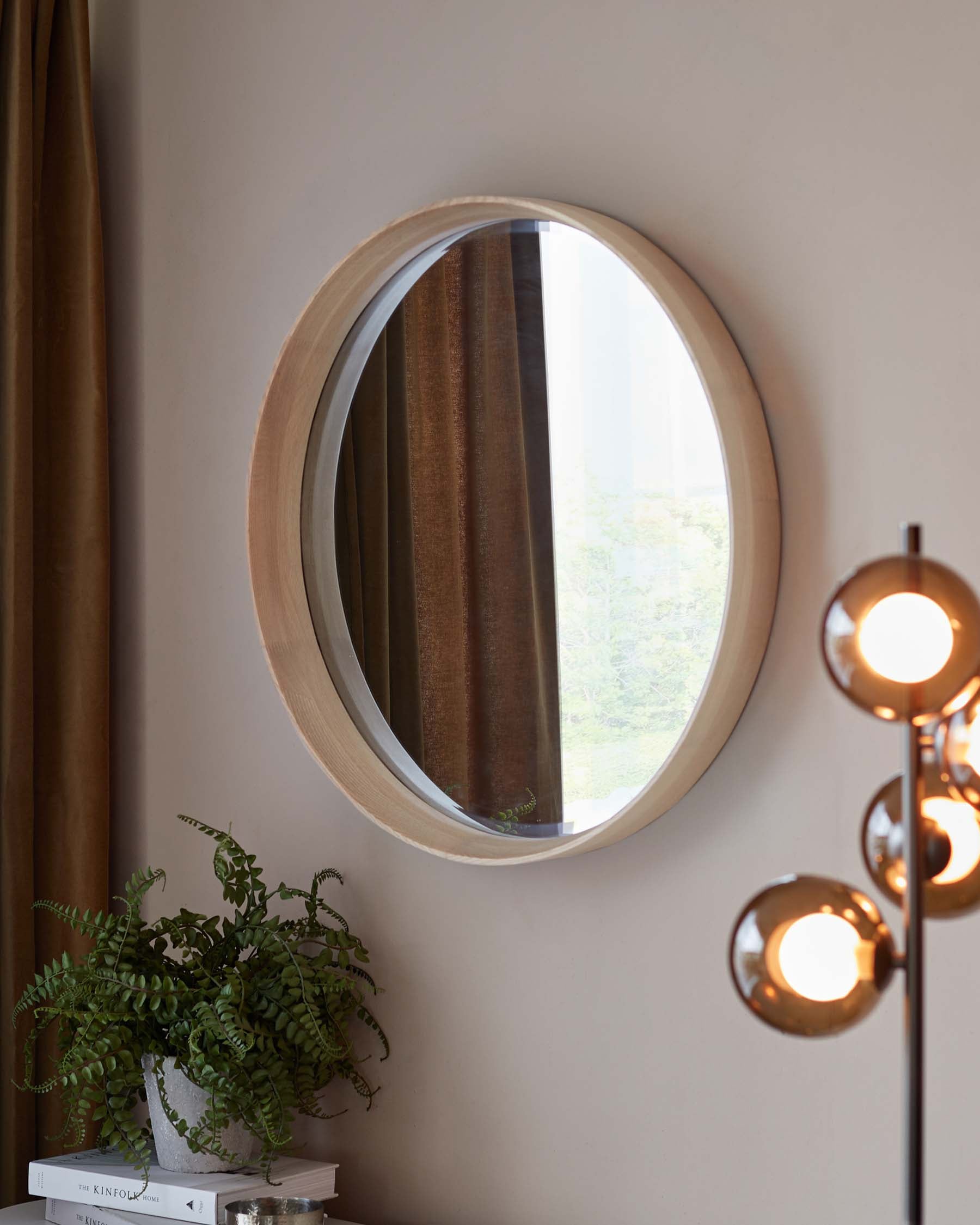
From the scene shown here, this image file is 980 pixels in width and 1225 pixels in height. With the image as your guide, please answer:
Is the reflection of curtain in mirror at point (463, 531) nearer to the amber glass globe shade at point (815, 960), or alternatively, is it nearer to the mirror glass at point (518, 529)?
the mirror glass at point (518, 529)

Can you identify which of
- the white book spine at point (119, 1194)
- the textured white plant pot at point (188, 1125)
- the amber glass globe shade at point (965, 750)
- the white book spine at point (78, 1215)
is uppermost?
the amber glass globe shade at point (965, 750)

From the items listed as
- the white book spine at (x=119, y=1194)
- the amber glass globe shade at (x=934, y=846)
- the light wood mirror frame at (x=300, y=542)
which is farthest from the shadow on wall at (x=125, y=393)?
the amber glass globe shade at (x=934, y=846)

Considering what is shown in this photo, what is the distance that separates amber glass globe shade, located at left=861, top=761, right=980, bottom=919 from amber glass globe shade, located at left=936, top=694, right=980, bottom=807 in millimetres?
18

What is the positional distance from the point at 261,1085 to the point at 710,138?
1.06 meters

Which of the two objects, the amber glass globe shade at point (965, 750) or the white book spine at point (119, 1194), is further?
the white book spine at point (119, 1194)

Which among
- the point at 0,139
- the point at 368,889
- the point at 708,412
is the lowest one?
the point at 368,889

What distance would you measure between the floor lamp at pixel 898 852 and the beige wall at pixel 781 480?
1.29 feet

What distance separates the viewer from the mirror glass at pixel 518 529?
124cm

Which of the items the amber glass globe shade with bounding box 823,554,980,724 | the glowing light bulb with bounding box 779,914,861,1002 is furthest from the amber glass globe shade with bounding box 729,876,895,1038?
the amber glass globe shade with bounding box 823,554,980,724

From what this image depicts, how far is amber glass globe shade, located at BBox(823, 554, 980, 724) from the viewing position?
62 cm

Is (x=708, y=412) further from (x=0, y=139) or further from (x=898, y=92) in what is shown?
(x=0, y=139)

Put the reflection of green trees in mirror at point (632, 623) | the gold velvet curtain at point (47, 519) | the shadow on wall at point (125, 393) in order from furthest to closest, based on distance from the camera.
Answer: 1. the shadow on wall at point (125, 393)
2. the gold velvet curtain at point (47, 519)
3. the reflection of green trees in mirror at point (632, 623)

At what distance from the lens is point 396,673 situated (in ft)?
4.79

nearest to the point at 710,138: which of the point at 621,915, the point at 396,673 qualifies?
the point at 396,673
